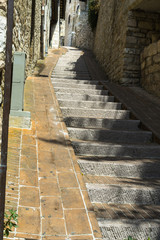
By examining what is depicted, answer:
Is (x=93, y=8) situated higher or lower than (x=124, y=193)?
higher

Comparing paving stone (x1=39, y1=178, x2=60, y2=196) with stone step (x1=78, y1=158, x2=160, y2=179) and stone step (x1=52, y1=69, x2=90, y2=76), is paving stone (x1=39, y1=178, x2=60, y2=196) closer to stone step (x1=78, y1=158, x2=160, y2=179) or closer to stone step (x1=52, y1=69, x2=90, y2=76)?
stone step (x1=78, y1=158, x2=160, y2=179)

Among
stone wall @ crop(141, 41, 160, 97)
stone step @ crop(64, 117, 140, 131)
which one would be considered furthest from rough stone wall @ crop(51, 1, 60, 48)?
stone step @ crop(64, 117, 140, 131)

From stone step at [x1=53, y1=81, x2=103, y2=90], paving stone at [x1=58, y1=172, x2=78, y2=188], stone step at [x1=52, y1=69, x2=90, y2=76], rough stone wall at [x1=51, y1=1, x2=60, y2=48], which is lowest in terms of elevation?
paving stone at [x1=58, y1=172, x2=78, y2=188]

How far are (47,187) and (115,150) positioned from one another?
4.16 ft

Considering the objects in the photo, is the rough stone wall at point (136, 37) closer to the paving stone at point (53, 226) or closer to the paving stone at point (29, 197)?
the paving stone at point (29, 197)

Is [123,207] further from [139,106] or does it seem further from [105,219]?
[139,106]

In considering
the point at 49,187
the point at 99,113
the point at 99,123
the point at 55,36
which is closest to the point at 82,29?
the point at 55,36

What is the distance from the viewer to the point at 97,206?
89.9 inches

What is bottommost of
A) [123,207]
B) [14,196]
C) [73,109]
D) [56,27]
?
[123,207]

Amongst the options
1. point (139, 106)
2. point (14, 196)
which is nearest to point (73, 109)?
point (139, 106)

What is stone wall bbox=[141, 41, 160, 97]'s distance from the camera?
571 cm

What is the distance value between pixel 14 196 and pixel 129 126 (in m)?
2.50

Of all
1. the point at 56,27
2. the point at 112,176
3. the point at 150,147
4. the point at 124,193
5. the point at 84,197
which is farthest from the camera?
the point at 56,27

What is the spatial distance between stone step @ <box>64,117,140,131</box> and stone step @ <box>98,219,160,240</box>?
214 cm
